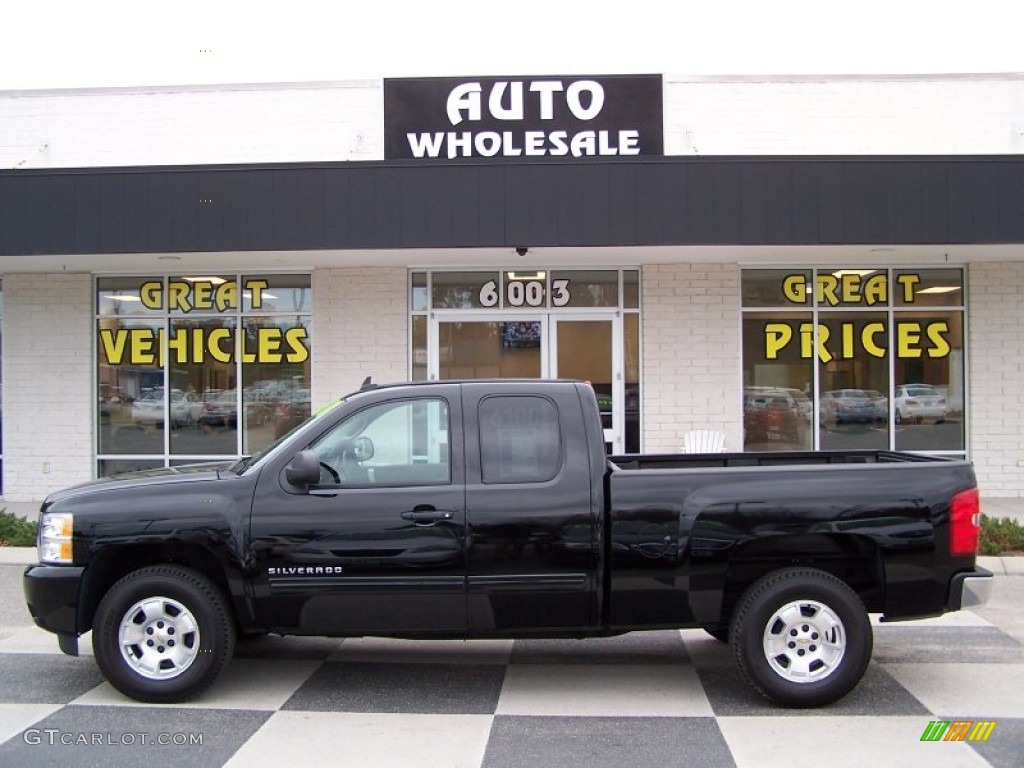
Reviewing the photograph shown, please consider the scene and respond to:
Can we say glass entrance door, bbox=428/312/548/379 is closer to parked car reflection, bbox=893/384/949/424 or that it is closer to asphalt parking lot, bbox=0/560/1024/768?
parked car reflection, bbox=893/384/949/424

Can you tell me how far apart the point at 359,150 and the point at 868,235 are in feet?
22.4

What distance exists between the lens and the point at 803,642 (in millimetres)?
5414

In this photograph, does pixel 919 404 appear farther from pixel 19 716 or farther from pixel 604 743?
pixel 19 716

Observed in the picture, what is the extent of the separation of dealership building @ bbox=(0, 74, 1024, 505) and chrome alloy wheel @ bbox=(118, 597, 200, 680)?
7304 millimetres

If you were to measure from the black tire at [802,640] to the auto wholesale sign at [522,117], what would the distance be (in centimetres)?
881

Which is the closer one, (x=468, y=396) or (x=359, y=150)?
(x=468, y=396)

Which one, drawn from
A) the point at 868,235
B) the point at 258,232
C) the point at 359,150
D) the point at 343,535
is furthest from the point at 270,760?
the point at 359,150

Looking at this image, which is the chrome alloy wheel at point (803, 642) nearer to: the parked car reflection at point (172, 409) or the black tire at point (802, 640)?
the black tire at point (802, 640)

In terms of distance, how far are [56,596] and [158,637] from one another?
633mm

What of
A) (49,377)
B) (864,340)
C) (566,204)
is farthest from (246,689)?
(864,340)

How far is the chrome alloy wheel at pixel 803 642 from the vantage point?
212 inches

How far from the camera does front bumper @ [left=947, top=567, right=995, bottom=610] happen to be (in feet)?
17.9

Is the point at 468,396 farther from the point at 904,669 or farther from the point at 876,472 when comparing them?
the point at 904,669

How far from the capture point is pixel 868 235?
1099 cm
